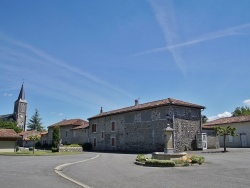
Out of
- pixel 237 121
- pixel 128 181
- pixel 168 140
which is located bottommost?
pixel 128 181

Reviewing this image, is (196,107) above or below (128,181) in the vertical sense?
above

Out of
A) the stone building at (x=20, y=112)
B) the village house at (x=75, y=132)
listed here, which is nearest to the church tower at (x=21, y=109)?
the stone building at (x=20, y=112)

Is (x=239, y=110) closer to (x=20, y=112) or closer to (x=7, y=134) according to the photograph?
(x=7, y=134)

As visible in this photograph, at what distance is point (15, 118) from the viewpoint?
110 metres

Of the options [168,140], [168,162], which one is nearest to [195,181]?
[168,162]

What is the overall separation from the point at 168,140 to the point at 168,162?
12.3ft

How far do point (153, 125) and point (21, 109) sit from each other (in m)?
89.4

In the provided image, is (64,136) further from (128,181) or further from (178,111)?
(128,181)

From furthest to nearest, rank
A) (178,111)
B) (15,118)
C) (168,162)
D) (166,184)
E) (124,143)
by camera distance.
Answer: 1. (15,118)
2. (124,143)
3. (178,111)
4. (168,162)
5. (166,184)

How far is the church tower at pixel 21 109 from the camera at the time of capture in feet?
349

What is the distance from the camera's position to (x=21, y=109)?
10812 centimetres

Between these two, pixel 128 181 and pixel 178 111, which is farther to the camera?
pixel 178 111

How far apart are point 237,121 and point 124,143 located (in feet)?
57.2

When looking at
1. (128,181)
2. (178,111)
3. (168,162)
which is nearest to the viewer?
(128,181)
